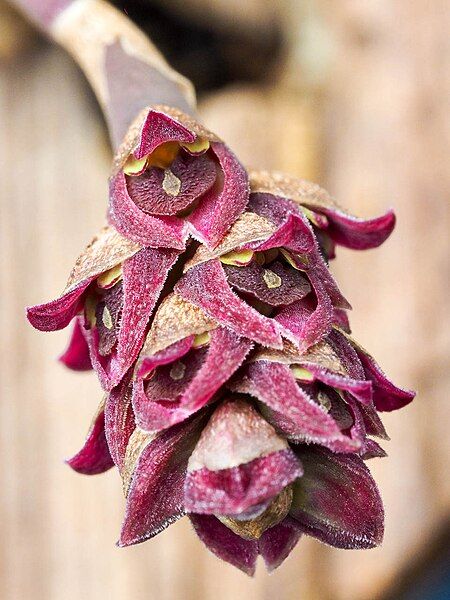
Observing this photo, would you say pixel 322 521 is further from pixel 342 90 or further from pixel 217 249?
pixel 342 90

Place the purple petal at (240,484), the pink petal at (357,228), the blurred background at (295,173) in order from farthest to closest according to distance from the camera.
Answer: the blurred background at (295,173), the pink petal at (357,228), the purple petal at (240,484)

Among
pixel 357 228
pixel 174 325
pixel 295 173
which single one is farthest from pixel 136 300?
pixel 295 173

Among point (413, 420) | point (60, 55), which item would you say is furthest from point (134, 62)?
point (413, 420)

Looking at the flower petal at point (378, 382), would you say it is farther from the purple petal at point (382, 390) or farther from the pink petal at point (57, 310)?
the pink petal at point (57, 310)

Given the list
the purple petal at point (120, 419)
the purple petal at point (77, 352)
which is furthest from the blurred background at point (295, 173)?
the purple petal at point (120, 419)

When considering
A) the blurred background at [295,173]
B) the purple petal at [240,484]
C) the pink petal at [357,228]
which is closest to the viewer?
the purple petal at [240,484]

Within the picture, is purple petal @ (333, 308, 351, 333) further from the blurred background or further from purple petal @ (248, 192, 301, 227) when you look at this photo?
the blurred background

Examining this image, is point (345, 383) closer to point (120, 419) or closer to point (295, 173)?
point (120, 419)

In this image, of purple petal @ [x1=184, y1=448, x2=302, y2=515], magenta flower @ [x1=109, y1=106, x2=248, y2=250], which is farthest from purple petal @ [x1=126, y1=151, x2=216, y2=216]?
purple petal @ [x1=184, y1=448, x2=302, y2=515]
